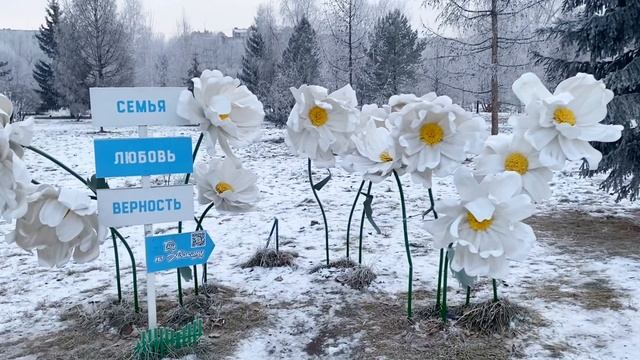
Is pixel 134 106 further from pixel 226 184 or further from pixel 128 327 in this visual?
pixel 128 327

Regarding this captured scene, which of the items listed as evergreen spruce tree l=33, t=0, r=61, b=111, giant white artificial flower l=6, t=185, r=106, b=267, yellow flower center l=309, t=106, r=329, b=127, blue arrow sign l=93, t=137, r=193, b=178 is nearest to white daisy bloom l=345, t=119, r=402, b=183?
yellow flower center l=309, t=106, r=329, b=127

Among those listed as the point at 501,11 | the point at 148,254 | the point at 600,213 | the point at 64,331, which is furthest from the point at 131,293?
the point at 501,11

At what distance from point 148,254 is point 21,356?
947 millimetres

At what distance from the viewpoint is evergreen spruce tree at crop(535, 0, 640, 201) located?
5027 millimetres

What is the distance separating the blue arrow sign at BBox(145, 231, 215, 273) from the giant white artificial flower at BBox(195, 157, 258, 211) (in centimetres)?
25

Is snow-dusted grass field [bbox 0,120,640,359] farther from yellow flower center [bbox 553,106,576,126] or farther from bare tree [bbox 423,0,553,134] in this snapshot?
bare tree [bbox 423,0,553,134]

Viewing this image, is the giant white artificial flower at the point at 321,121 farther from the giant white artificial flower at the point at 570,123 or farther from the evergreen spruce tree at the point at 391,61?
the evergreen spruce tree at the point at 391,61

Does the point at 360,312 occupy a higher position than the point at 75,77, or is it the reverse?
the point at 75,77

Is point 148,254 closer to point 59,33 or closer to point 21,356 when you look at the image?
point 21,356

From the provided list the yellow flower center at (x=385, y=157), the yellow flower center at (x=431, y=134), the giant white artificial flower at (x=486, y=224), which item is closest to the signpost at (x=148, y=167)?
the yellow flower center at (x=385, y=157)

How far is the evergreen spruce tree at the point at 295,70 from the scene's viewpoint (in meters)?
20.8

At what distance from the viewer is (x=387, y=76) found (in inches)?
872

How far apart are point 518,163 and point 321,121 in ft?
3.74

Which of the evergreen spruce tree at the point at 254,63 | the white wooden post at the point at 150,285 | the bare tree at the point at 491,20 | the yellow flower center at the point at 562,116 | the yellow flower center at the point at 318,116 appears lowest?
the white wooden post at the point at 150,285
